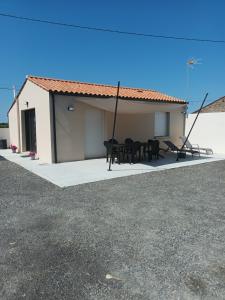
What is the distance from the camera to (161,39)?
56.1 ft

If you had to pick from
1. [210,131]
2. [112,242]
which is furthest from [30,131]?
[112,242]

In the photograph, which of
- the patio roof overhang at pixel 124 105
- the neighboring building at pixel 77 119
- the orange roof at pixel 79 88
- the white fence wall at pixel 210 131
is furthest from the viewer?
the white fence wall at pixel 210 131

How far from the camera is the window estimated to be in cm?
1695

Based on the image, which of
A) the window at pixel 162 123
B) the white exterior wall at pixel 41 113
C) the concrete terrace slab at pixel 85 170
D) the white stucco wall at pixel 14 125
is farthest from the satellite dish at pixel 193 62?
the white stucco wall at pixel 14 125

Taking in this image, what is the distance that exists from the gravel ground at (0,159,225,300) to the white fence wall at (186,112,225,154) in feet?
32.9

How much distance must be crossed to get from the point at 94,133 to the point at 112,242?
1009 cm

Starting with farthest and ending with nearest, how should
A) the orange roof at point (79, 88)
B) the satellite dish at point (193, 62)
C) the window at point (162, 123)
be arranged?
the satellite dish at point (193, 62) < the window at point (162, 123) < the orange roof at point (79, 88)

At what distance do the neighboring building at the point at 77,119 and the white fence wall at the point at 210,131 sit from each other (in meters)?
1.58

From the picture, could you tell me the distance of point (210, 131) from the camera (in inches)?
686

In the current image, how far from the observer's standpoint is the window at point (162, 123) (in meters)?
17.0

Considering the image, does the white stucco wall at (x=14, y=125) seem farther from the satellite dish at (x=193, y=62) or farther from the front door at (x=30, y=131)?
the satellite dish at (x=193, y=62)

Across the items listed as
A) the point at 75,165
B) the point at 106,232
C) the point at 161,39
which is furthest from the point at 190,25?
the point at 106,232

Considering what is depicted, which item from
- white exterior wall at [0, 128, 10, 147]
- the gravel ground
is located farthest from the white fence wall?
white exterior wall at [0, 128, 10, 147]

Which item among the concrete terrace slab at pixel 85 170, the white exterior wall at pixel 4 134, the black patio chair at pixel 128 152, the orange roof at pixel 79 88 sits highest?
the orange roof at pixel 79 88
